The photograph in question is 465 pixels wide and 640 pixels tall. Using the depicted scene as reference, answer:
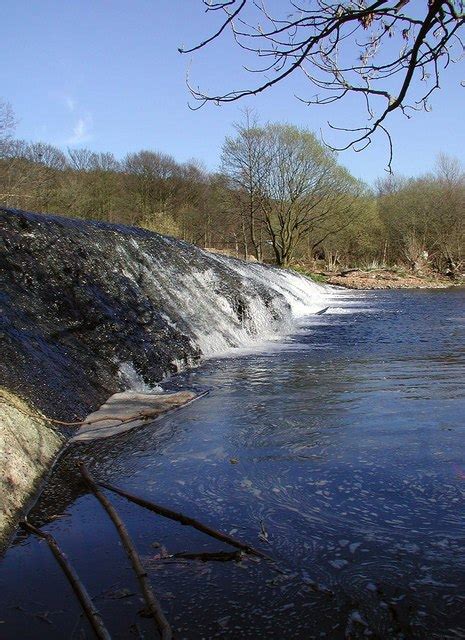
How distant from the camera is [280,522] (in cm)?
219

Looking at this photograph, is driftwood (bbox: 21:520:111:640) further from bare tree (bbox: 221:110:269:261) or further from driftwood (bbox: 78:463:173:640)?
bare tree (bbox: 221:110:269:261)

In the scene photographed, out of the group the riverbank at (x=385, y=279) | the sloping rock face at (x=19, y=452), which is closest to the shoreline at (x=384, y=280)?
the riverbank at (x=385, y=279)

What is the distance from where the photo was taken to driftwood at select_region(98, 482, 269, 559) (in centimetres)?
→ 197

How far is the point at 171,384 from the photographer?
17.0 ft

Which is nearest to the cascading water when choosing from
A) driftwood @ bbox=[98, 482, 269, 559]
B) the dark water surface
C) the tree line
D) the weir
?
the weir

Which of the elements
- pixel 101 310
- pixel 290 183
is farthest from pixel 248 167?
pixel 101 310

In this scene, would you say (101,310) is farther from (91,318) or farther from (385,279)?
(385,279)

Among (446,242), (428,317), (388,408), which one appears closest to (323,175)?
(446,242)

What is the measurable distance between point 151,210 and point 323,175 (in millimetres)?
11363

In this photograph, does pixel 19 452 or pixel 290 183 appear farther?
pixel 290 183

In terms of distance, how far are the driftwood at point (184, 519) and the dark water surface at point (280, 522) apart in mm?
40

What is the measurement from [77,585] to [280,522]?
808mm

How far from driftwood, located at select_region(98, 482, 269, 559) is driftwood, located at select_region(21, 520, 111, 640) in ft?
1.36

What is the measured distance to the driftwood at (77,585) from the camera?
150 centimetres
